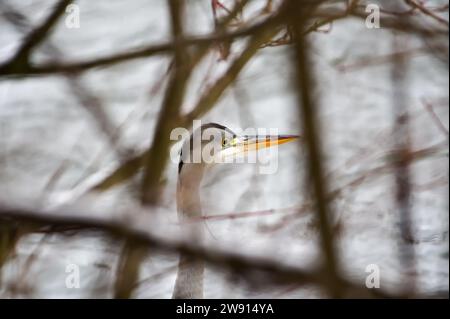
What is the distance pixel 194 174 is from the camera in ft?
4.18

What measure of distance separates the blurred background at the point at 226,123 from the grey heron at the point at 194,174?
1.2 inches

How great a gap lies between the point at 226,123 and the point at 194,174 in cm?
19

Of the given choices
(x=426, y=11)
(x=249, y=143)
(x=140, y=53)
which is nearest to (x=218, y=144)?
(x=249, y=143)

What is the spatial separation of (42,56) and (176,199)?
19.6 inches

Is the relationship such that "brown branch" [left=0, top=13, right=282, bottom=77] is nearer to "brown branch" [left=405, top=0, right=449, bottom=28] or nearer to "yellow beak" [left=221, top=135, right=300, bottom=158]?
"yellow beak" [left=221, top=135, right=300, bottom=158]

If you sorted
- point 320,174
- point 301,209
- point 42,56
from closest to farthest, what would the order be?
1. point 320,174
2. point 301,209
3. point 42,56

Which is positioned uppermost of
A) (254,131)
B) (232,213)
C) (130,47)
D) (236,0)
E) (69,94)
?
(236,0)

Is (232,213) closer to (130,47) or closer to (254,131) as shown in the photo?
(254,131)

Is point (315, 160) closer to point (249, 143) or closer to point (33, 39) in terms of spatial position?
point (249, 143)

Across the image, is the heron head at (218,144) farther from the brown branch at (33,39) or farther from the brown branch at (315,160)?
the brown branch at (33,39)

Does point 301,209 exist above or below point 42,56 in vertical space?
below

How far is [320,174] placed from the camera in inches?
35.1

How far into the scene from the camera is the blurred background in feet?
3.86
